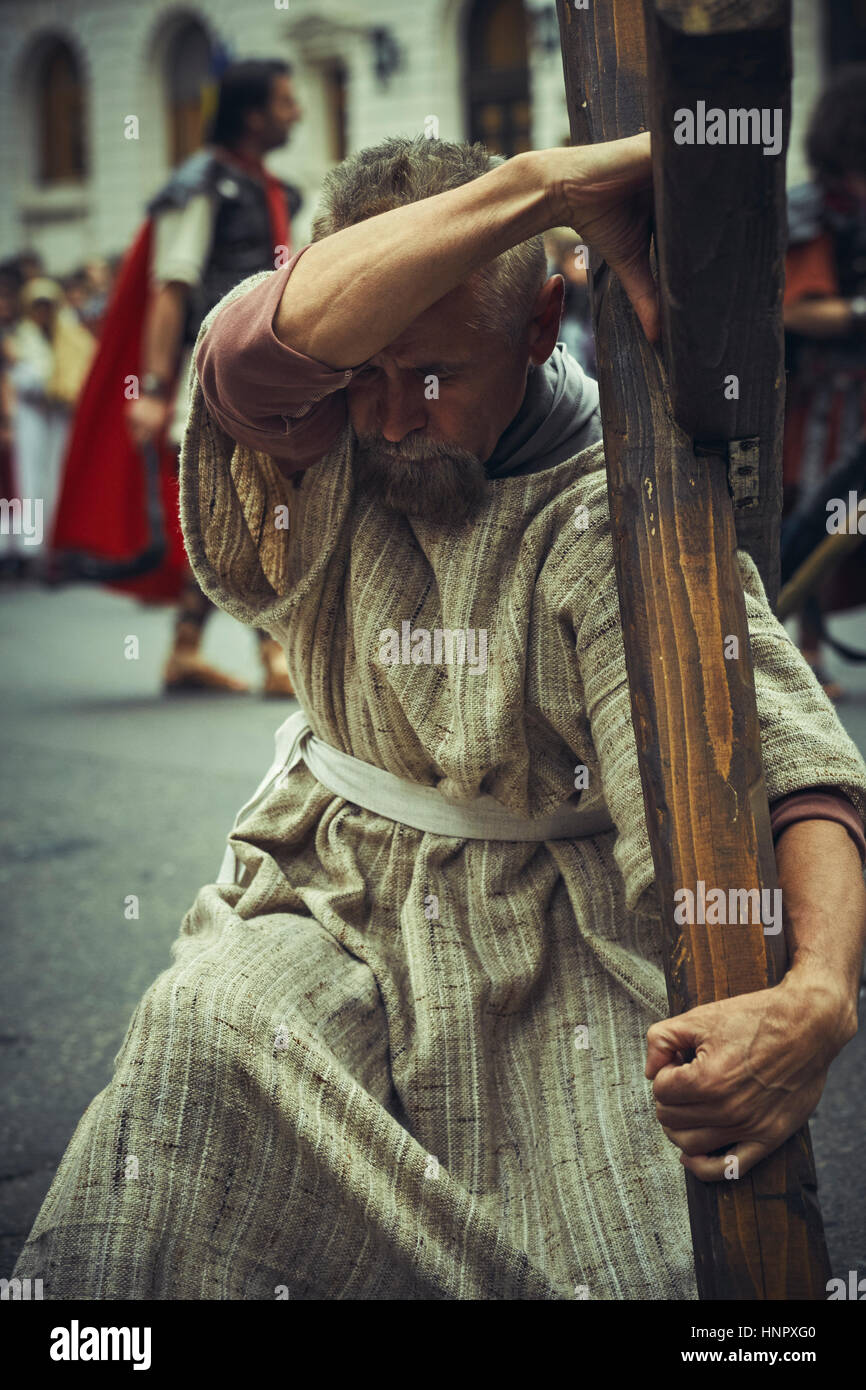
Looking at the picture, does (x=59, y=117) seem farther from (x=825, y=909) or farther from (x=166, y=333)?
(x=825, y=909)

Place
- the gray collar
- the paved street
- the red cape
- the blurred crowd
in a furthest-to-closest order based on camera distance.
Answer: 1. the blurred crowd
2. the red cape
3. the paved street
4. the gray collar

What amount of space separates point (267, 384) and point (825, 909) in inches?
31.5

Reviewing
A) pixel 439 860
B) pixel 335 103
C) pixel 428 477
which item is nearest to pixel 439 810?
pixel 439 860

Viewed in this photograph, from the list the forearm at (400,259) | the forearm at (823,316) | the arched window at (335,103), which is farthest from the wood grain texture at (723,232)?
the arched window at (335,103)

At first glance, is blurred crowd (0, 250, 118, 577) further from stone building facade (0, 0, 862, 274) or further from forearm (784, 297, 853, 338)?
forearm (784, 297, 853, 338)

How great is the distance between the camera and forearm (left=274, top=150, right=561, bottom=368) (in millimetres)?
1650

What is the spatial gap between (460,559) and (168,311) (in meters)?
4.66

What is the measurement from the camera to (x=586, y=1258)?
1966 mm

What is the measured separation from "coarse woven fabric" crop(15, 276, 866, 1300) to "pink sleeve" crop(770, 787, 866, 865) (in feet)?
0.06

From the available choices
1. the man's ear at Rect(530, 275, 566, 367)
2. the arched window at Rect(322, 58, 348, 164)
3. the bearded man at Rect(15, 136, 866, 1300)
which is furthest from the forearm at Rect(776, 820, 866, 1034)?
the arched window at Rect(322, 58, 348, 164)

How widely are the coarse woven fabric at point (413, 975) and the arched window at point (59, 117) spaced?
2835 centimetres

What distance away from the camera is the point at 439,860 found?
2.11 meters

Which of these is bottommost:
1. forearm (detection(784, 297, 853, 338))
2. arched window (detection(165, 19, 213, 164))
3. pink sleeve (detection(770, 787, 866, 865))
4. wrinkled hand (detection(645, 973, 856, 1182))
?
wrinkled hand (detection(645, 973, 856, 1182))

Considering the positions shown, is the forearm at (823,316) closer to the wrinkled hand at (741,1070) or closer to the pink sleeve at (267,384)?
the pink sleeve at (267,384)
